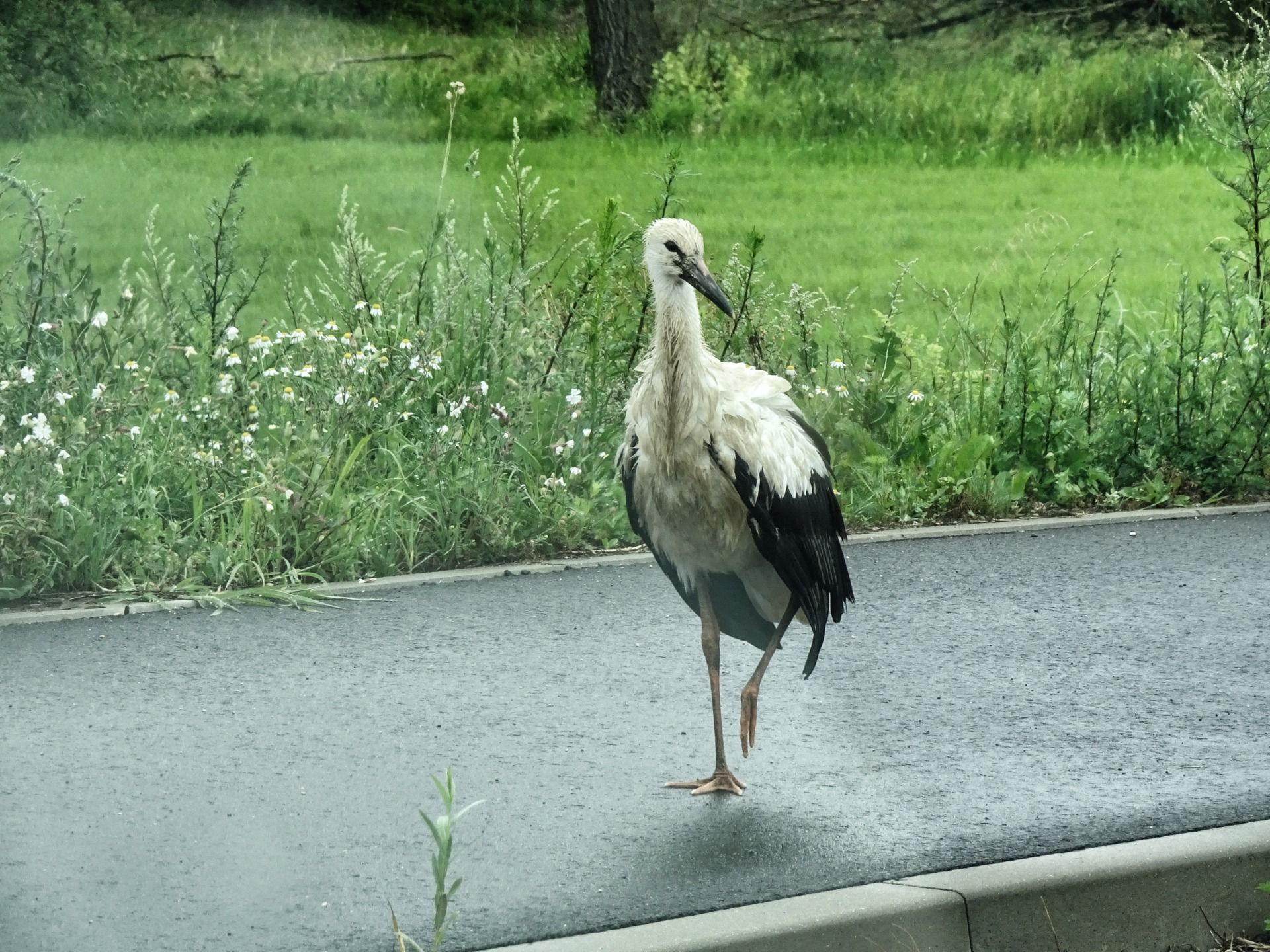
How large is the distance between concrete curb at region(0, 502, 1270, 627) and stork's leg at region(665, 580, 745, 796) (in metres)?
1.99

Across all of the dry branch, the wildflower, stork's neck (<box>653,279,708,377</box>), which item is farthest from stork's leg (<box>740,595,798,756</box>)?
the dry branch

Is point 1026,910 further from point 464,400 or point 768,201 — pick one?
point 768,201

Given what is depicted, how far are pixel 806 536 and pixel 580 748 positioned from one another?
1082mm

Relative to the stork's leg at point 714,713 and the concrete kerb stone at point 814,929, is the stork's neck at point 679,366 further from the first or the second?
the concrete kerb stone at point 814,929

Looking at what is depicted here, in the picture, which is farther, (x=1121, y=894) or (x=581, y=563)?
(x=581, y=563)

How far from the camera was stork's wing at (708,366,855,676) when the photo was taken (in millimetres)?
3951

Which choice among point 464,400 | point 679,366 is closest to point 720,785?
point 679,366

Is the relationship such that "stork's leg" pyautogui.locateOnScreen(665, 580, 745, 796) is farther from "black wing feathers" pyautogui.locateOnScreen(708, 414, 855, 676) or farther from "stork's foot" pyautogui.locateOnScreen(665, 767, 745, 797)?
"black wing feathers" pyautogui.locateOnScreen(708, 414, 855, 676)

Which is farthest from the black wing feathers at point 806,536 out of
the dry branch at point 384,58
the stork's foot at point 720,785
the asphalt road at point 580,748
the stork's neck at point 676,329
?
the dry branch at point 384,58

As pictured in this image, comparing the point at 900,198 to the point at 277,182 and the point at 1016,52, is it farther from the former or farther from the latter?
the point at 277,182

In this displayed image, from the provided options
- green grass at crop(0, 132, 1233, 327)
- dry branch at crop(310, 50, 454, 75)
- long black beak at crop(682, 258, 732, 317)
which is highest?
dry branch at crop(310, 50, 454, 75)

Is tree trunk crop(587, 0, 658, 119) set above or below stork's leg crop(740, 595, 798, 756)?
above

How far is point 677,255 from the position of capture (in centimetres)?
385

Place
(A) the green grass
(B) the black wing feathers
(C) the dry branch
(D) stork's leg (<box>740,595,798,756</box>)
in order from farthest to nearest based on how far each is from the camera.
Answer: (A) the green grass
(C) the dry branch
(D) stork's leg (<box>740,595,798,756</box>)
(B) the black wing feathers
